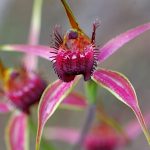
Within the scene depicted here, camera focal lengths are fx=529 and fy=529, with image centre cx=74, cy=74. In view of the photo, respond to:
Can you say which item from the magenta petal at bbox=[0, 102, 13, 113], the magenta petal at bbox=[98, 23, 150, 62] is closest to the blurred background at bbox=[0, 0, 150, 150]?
the magenta petal at bbox=[0, 102, 13, 113]

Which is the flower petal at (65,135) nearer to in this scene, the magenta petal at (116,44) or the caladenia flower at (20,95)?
the caladenia flower at (20,95)

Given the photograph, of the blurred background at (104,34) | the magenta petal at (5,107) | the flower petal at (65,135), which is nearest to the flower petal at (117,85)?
the magenta petal at (5,107)

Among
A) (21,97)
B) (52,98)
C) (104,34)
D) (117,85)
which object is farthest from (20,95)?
(104,34)

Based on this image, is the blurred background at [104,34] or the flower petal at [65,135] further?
the blurred background at [104,34]

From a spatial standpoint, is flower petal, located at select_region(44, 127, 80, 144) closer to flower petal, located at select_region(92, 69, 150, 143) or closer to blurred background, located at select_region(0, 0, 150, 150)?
blurred background, located at select_region(0, 0, 150, 150)

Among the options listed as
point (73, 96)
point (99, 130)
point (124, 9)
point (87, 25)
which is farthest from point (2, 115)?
point (73, 96)

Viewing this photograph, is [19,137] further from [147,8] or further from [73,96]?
[147,8]
